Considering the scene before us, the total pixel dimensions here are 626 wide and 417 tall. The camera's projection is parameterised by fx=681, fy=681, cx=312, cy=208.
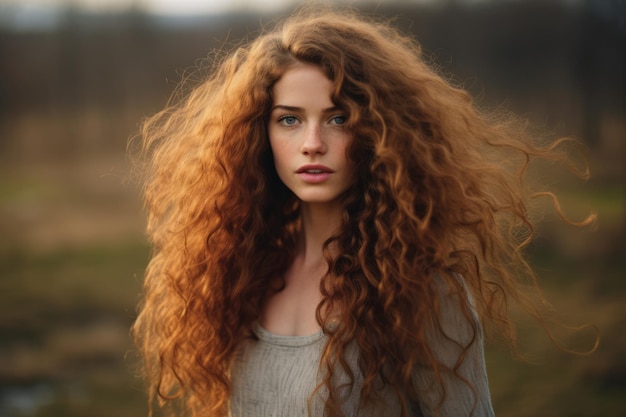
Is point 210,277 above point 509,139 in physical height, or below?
below

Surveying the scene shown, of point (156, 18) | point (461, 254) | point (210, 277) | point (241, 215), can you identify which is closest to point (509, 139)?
point (461, 254)

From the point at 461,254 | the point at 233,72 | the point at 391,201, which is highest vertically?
the point at 233,72

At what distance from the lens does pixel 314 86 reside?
6.33 ft

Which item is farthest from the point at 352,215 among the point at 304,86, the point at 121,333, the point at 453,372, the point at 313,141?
the point at 121,333

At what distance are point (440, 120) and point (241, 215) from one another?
2.36ft

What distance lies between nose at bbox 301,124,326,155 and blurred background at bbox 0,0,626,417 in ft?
3.83

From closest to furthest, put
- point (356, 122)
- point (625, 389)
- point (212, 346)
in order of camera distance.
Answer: point (356, 122) → point (212, 346) → point (625, 389)

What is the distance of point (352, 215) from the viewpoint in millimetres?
2037

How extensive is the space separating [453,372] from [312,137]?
2.42 ft

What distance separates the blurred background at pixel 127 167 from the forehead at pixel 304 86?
3.56 feet

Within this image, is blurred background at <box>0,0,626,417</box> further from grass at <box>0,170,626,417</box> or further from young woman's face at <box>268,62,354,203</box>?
young woman's face at <box>268,62,354,203</box>

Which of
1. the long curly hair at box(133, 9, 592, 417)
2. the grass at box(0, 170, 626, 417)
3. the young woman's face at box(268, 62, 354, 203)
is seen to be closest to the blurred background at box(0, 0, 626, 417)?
the grass at box(0, 170, 626, 417)

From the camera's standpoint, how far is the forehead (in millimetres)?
1917

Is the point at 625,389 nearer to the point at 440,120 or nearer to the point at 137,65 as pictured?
the point at 440,120
